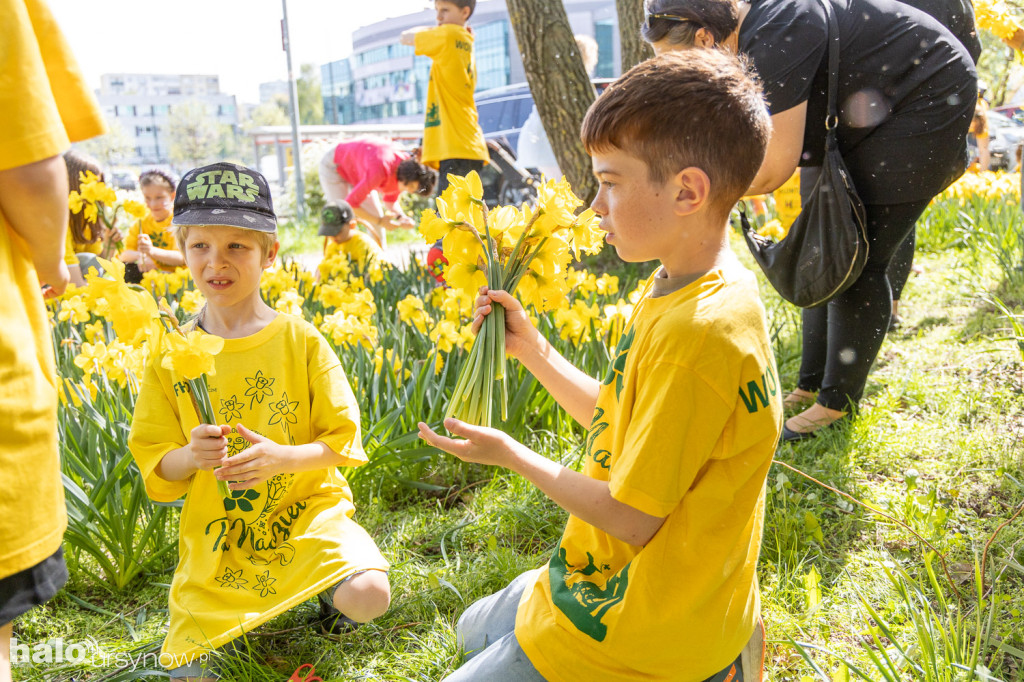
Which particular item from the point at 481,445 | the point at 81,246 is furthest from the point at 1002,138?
the point at 481,445

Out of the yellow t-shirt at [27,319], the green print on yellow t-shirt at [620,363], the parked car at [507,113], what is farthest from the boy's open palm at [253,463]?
the parked car at [507,113]

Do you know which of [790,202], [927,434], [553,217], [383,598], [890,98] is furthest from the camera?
[790,202]

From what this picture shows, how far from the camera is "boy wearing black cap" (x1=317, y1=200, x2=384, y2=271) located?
17.3ft

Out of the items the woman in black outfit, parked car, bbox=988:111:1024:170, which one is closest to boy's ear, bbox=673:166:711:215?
the woman in black outfit

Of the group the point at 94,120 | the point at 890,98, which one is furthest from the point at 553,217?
the point at 890,98

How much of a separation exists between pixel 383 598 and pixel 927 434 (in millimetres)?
2061

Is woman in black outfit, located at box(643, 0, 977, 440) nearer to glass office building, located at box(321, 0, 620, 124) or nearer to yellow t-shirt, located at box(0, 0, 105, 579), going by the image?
yellow t-shirt, located at box(0, 0, 105, 579)

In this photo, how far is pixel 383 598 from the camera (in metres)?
1.74

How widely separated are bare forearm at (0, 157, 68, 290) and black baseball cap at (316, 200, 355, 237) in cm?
410

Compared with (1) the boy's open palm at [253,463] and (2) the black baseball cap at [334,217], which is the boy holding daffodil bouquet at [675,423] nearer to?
(1) the boy's open palm at [253,463]

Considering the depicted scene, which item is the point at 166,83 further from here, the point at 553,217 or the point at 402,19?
the point at 553,217

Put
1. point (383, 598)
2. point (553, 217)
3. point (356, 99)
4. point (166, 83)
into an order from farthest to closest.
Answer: point (166, 83) → point (356, 99) → point (383, 598) → point (553, 217)

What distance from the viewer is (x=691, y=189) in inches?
48.2

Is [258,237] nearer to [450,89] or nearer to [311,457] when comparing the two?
[311,457]
